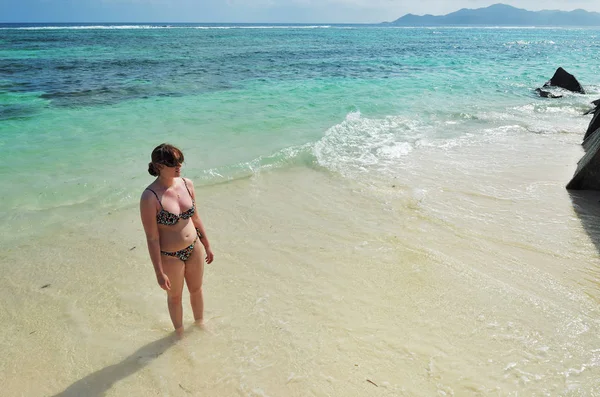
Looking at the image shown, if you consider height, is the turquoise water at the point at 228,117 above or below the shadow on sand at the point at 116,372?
above

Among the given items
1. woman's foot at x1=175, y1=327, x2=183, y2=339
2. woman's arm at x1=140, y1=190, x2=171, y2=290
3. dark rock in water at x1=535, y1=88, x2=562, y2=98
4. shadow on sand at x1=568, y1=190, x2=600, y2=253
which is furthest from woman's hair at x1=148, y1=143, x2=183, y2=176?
dark rock in water at x1=535, y1=88, x2=562, y2=98

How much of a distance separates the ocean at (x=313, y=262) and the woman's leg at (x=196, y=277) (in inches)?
7.7

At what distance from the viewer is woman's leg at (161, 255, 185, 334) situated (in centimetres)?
328

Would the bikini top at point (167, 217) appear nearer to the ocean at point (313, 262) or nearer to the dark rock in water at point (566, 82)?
the ocean at point (313, 262)

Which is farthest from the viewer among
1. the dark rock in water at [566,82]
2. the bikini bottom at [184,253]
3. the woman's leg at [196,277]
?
the dark rock in water at [566,82]

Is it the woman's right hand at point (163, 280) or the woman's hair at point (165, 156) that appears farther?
the woman's right hand at point (163, 280)

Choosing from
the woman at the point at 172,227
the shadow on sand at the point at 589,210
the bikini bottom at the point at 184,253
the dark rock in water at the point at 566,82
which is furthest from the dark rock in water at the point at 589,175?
the dark rock in water at the point at 566,82

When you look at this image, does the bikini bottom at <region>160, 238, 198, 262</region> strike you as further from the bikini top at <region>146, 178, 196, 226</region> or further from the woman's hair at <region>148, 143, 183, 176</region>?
the woman's hair at <region>148, 143, 183, 176</region>

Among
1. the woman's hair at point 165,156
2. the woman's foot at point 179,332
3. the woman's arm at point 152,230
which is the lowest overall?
the woman's foot at point 179,332

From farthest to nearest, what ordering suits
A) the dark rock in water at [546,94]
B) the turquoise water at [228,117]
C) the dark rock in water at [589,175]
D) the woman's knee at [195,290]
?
the dark rock in water at [546,94]
the turquoise water at [228,117]
the dark rock in water at [589,175]
the woman's knee at [195,290]

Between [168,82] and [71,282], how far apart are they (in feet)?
50.7

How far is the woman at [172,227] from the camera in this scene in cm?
302

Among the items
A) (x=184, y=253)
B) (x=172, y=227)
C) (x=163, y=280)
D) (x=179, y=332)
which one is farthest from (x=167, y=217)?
(x=179, y=332)

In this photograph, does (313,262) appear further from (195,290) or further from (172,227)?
(172,227)
